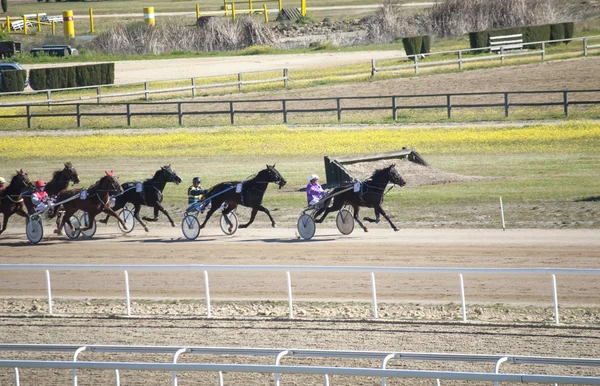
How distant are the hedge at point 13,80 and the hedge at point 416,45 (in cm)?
1702

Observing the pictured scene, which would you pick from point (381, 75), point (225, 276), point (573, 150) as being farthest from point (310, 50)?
point (225, 276)

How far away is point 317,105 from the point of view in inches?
1454

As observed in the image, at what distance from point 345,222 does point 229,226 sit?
2465 millimetres

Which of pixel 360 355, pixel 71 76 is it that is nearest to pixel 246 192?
pixel 360 355

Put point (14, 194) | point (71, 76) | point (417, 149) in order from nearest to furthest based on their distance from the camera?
point (14, 194) < point (417, 149) < point (71, 76)

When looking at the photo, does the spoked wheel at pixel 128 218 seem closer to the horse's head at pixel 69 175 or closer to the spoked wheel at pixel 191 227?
the horse's head at pixel 69 175

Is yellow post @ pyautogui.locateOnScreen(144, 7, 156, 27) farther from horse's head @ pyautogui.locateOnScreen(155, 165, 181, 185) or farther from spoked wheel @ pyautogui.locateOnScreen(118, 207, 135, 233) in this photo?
horse's head @ pyautogui.locateOnScreen(155, 165, 181, 185)

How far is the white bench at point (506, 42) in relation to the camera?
4406cm

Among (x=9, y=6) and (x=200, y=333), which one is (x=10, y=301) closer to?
(x=200, y=333)

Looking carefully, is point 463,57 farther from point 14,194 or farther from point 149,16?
point 14,194

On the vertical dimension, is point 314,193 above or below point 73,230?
above

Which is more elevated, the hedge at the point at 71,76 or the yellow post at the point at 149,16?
the yellow post at the point at 149,16

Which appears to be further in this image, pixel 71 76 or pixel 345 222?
pixel 71 76

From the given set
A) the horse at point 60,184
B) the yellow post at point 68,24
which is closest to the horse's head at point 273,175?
the horse at point 60,184
